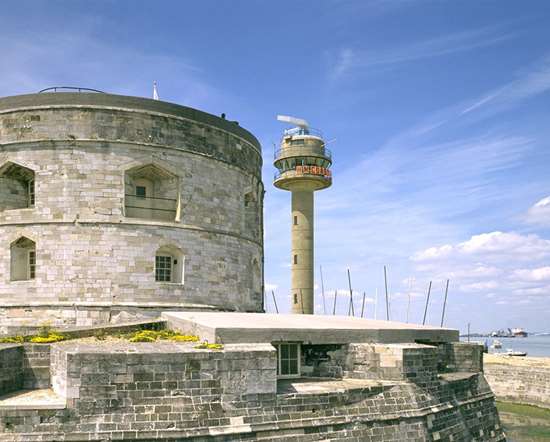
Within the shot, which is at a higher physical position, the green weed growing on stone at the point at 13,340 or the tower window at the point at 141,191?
the tower window at the point at 141,191

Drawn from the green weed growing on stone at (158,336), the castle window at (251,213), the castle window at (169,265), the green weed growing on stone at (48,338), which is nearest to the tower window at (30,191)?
the castle window at (169,265)

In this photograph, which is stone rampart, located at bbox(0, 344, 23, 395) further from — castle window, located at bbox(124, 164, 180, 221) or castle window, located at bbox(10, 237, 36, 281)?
castle window, located at bbox(124, 164, 180, 221)

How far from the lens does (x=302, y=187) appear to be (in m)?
34.6

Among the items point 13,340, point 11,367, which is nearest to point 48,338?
point 13,340

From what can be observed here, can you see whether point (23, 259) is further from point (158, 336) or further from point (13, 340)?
point (158, 336)

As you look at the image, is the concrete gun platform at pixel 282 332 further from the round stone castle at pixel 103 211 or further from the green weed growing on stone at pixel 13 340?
the green weed growing on stone at pixel 13 340

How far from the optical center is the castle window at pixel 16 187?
1964 centimetres

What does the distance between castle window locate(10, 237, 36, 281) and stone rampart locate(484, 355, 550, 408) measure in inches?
1017

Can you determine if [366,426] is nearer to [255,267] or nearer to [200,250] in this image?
[200,250]

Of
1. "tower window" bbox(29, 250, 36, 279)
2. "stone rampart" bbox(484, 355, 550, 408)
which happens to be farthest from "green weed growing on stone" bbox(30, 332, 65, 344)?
"stone rampart" bbox(484, 355, 550, 408)

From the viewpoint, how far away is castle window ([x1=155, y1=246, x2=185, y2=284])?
20.0 m

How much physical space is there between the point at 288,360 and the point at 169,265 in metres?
7.12

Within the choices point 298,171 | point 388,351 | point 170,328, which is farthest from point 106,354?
point 298,171

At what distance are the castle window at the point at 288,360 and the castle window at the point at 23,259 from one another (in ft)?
30.8
